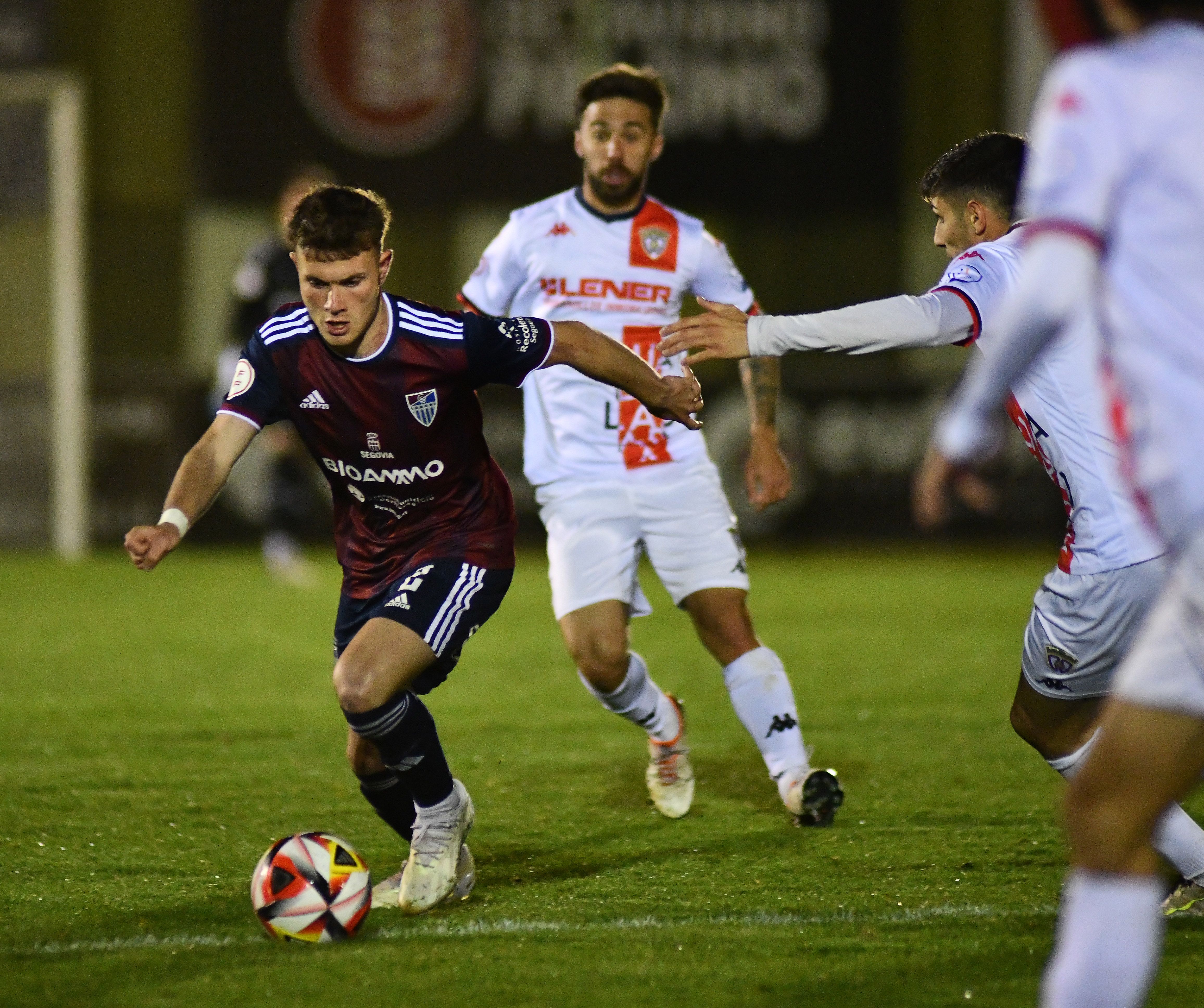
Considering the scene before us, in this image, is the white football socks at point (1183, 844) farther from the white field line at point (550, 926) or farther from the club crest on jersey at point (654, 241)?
the club crest on jersey at point (654, 241)

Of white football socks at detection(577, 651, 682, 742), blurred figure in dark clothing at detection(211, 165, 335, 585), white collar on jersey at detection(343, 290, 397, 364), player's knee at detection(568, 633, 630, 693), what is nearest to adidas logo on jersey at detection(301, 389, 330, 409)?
white collar on jersey at detection(343, 290, 397, 364)

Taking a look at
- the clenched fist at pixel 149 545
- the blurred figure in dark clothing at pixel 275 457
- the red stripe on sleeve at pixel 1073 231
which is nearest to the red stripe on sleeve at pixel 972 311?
the red stripe on sleeve at pixel 1073 231

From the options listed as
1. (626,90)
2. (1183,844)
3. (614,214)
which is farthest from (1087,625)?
(626,90)

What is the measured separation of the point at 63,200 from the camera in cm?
1381

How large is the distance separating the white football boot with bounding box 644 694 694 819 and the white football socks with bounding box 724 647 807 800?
10.6 inches

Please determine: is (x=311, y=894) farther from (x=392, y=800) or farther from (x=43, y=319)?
(x=43, y=319)

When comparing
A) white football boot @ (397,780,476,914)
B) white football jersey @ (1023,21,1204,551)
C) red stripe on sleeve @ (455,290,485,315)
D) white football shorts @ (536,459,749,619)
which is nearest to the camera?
white football jersey @ (1023,21,1204,551)

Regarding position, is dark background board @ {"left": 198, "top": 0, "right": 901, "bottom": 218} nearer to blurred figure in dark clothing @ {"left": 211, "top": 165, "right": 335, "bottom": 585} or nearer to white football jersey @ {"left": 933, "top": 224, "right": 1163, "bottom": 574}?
blurred figure in dark clothing @ {"left": 211, "top": 165, "right": 335, "bottom": 585}

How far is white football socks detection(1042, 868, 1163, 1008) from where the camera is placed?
2438 mm

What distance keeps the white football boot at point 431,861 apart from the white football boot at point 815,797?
1.12 metres

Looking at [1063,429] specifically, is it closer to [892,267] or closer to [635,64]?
[635,64]

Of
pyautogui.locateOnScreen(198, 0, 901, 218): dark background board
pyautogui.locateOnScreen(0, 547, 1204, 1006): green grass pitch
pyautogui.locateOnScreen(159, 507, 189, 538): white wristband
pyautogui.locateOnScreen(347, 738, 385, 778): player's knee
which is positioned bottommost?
pyautogui.locateOnScreen(0, 547, 1204, 1006): green grass pitch

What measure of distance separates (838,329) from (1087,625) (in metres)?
0.94

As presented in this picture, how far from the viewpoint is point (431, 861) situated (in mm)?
3900
